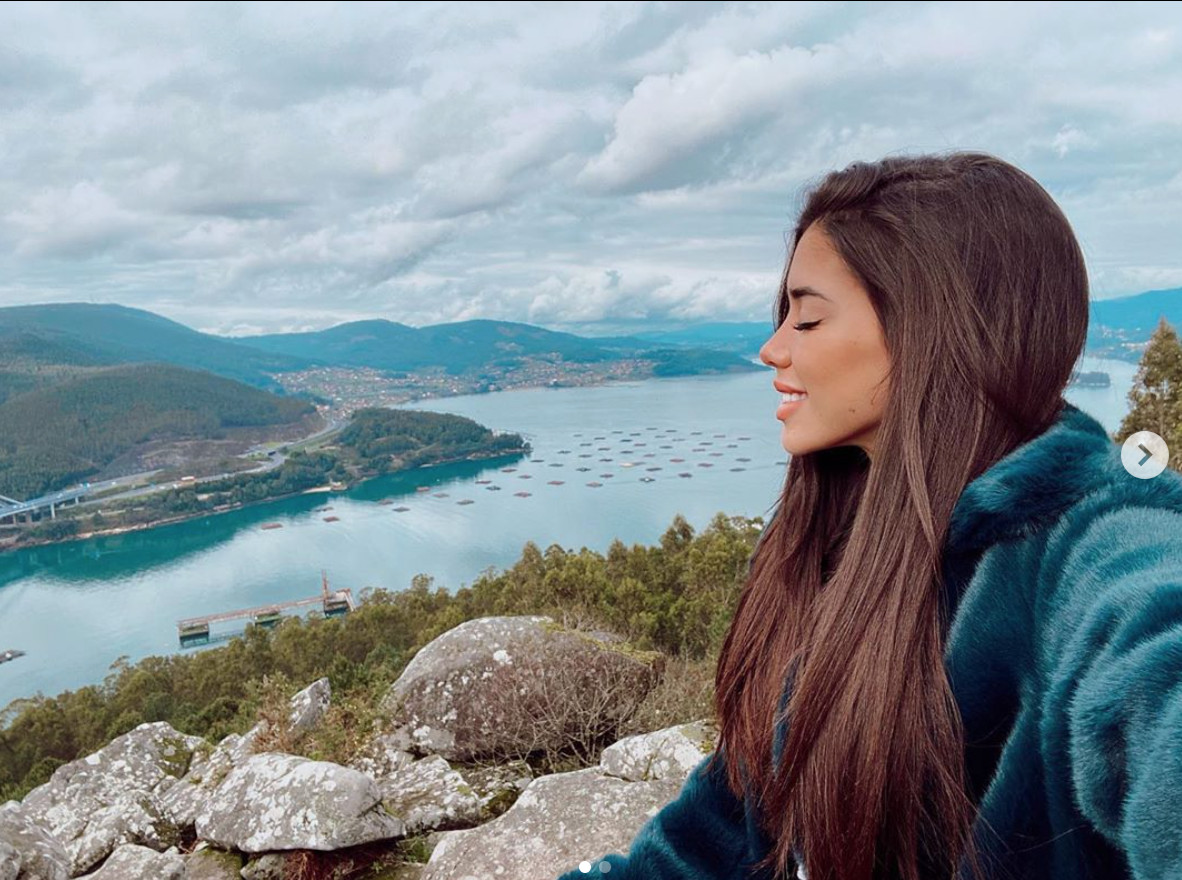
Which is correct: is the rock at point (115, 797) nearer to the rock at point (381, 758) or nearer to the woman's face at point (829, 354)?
the rock at point (381, 758)

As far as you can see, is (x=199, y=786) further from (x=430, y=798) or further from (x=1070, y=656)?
(x=1070, y=656)

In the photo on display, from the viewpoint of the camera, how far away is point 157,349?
4793 inches

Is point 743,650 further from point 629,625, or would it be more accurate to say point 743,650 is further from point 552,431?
point 552,431

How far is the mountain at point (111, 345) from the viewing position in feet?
272

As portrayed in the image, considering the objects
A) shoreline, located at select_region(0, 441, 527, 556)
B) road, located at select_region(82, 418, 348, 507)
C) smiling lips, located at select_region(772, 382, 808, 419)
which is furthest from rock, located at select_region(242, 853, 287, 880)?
road, located at select_region(82, 418, 348, 507)

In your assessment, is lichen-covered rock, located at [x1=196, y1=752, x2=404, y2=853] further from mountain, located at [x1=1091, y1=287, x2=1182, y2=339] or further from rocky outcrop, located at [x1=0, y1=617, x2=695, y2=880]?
mountain, located at [x1=1091, y1=287, x2=1182, y2=339]

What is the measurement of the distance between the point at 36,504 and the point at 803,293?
55.8m

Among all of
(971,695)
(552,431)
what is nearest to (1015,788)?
(971,695)

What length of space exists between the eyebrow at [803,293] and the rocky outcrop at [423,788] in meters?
1.85

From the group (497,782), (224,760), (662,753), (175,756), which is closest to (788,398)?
(662,753)

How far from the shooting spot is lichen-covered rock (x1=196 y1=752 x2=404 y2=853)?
2.46 meters

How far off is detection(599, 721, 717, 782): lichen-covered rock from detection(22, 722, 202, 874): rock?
83.8 inches

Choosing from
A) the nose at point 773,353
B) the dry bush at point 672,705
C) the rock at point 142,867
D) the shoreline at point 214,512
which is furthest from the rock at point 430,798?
the shoreline at point 214,512

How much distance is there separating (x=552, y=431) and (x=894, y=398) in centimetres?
5989
